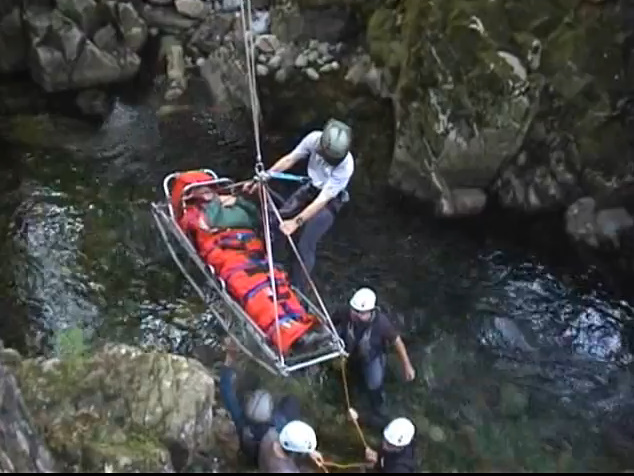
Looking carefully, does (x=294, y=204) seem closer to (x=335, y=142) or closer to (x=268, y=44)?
(x=335, y=142)

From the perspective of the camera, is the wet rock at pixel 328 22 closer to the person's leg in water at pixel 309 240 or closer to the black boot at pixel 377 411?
the person's leg in water at pixel 309 240

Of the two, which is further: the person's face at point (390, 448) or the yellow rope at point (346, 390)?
the yellow rope at point (346, 390)

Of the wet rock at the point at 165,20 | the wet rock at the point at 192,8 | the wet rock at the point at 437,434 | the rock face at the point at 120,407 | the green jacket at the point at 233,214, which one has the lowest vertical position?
the wet rock at the point at 437,434

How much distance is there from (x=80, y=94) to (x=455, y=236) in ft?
25.1

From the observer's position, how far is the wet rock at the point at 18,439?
24.7ft

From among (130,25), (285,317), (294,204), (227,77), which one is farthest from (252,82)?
(130,25)

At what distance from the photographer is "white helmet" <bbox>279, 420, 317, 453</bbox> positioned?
28.1 ft

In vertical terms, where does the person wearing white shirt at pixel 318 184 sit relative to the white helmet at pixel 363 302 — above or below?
above

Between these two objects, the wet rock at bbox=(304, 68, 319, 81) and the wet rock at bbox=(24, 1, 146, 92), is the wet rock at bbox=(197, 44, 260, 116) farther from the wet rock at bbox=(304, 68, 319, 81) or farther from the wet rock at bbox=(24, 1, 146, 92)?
the wet rock at bbox=(24, 1, 146, 92)

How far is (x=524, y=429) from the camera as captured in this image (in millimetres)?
11070

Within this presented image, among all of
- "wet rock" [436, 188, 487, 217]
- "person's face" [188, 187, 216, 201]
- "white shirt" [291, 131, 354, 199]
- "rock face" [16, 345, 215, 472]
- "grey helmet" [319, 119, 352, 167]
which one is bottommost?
"wet rock" [436, 188, 487, 217]

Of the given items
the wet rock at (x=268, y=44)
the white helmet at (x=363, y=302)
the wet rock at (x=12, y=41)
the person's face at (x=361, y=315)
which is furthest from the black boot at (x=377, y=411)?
the wet rock at (x=12, y=41)

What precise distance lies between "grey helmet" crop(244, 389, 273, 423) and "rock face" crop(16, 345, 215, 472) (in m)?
0.39

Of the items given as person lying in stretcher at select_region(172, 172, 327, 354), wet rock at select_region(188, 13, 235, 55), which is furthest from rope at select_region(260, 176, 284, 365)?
wet rock at select_region(188, 13, 235, 55)
